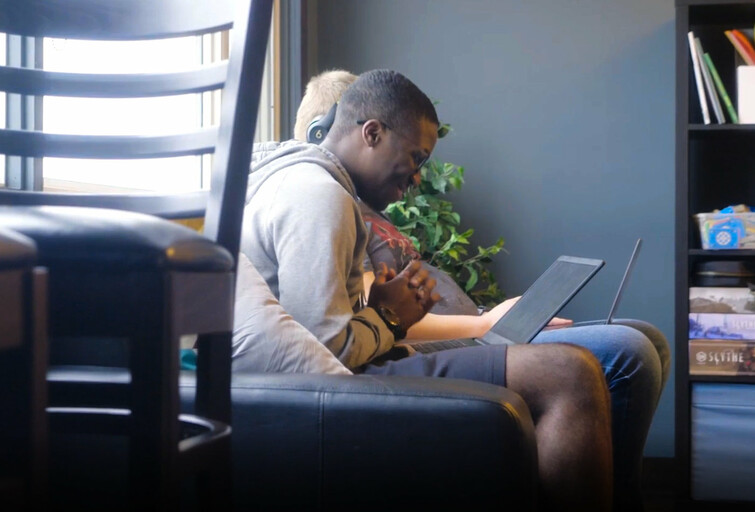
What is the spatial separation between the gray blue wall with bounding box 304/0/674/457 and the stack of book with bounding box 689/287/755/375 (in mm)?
465

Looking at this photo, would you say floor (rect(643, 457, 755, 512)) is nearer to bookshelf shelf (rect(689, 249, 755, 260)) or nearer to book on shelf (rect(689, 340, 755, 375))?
book on shelf (rect(689, 340, 755, 375))

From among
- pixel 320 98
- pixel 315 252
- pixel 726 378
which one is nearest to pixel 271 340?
pixel 315 252

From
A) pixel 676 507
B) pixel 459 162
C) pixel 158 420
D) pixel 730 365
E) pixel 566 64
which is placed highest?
pixel 566 64

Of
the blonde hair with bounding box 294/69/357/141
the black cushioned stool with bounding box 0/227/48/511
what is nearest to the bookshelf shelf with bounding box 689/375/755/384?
the blonde hair with bounding box 294/69/357/141

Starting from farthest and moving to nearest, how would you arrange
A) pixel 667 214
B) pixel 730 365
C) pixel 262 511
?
pixel 667 214 → pixel 730 365 → pixel 262 511

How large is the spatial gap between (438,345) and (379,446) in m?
Answer: 0.71

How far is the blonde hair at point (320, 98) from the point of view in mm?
2277

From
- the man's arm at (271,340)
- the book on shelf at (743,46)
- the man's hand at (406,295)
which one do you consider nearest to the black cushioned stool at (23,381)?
the man's arm at (271,340)

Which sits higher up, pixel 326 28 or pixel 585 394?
pixel 326 28

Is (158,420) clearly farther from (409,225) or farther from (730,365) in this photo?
(730,365)

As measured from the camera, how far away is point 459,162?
11.9 ft

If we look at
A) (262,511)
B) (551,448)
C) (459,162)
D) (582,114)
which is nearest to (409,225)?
(459,162)

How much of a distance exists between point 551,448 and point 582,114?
2.32 metres

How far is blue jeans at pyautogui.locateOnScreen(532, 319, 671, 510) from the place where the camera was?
1.91m
